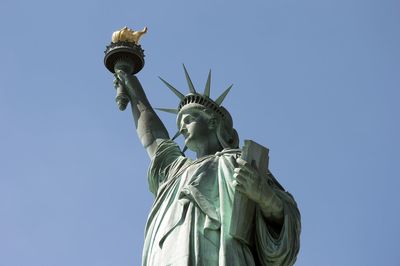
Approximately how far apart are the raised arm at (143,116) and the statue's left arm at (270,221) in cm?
249

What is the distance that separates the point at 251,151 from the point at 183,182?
119cm

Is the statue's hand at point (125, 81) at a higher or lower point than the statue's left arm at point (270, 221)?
higher

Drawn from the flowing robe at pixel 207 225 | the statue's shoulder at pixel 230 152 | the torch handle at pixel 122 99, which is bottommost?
the flowing robe at pixel 207 225

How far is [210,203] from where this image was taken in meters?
14.2

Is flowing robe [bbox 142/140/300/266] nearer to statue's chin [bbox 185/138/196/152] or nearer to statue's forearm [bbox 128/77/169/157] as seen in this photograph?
statue's chin [bbox 185/138/196/152]

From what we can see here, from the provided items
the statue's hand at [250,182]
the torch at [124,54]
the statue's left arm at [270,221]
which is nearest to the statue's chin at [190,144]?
the statue's left arm at [270,221]

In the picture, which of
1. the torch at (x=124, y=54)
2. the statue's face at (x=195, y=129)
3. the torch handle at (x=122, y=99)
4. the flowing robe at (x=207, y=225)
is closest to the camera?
the flowing robe at (x=207, y=225)

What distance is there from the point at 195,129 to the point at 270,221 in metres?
2.00

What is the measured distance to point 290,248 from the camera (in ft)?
45.3

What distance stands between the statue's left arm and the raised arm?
2.49m

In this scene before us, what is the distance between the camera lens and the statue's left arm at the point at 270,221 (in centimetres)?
1377

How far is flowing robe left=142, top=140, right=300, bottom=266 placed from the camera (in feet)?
44.6

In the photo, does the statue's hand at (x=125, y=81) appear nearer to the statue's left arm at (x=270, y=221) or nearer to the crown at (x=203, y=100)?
the crown at (x=203, y=100)

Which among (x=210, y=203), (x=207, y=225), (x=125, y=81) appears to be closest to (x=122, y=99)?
(x=125, y=81)
